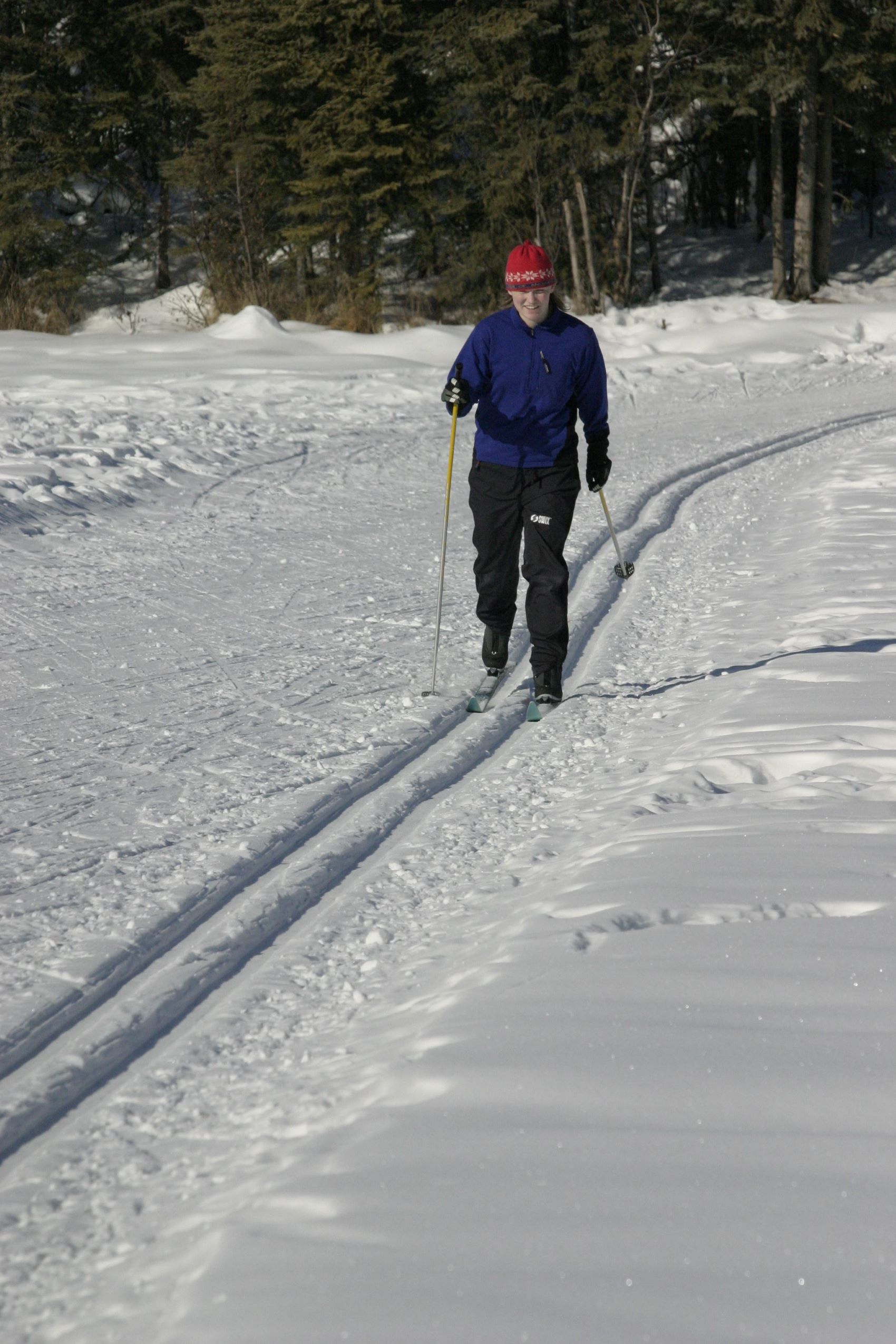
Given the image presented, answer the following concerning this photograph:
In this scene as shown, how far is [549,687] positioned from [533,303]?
5.40 ft

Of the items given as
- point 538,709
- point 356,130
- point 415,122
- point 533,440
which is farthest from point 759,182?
point 538,709

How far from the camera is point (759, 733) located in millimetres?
4426

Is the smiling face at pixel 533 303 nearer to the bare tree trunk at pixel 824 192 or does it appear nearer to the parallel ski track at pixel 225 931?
the parallel ski track at pixel 225 931

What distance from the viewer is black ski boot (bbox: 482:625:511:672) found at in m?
5.48

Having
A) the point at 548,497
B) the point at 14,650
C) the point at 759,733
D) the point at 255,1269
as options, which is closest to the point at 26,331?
the point at 14,650

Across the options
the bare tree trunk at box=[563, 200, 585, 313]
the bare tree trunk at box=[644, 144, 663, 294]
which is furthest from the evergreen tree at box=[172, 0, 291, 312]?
the bare tree trunk at box=[644, 144, 663, 294]

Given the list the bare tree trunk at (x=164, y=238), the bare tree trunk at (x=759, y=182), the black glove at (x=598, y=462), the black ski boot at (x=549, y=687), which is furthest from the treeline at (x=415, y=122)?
the black ski boot at (x=549, y=687)

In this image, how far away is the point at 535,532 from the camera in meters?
5.11

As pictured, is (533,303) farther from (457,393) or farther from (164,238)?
(164,238)

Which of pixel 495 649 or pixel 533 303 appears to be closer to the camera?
pixel 533 303

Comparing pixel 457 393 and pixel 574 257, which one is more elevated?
pixel 574 257

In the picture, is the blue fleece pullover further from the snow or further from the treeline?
the treeline

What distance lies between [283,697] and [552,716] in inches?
47.6

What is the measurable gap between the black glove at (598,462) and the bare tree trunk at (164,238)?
1114 inches
